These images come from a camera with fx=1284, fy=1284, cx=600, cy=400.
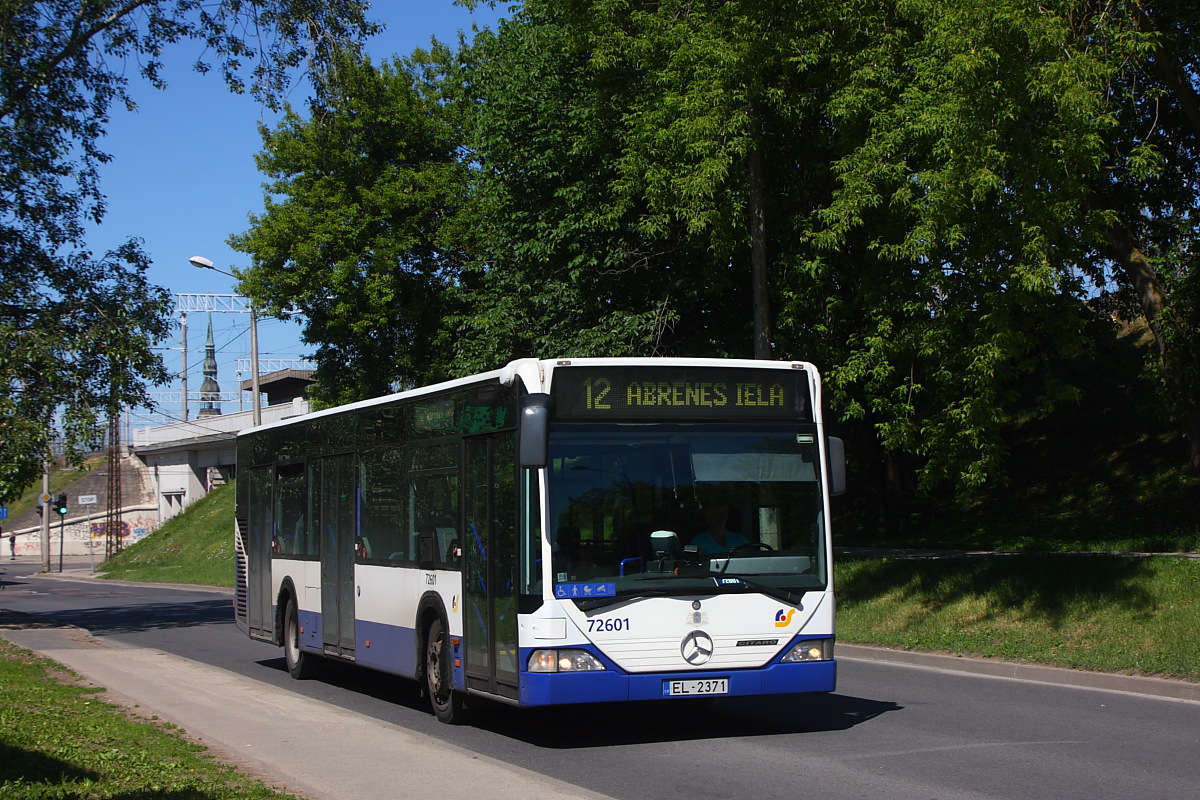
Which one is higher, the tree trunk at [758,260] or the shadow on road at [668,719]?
the tree trunk at [758,260]

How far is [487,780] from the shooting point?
26.1 feet

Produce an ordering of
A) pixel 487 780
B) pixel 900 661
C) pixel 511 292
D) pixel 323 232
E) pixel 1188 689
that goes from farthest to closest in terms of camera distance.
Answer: pixel 323 232
pixel 511 292
pixel 900 661
pixel 1188 689
pixel 487 780

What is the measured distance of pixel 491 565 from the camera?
33.1 ft

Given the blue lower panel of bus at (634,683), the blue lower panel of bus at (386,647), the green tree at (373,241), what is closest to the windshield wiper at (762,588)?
the blue lower panel of bus at (634,683)

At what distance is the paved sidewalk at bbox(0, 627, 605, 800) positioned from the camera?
776cm

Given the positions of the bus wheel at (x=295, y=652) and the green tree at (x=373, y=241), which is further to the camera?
the green tree at (x=373, y=241)

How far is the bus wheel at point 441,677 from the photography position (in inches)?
436

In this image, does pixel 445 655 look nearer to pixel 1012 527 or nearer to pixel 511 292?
pixel 511 292

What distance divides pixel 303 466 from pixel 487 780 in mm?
7854

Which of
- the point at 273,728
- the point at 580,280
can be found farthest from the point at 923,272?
the point at 273,728

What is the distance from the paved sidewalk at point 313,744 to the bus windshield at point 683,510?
167cm

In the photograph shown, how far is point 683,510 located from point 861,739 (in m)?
A: 2.33

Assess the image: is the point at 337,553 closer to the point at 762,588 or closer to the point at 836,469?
the point at 762,588

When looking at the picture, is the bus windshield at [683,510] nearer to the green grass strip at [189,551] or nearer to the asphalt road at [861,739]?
the asphalt road at [861,739]
